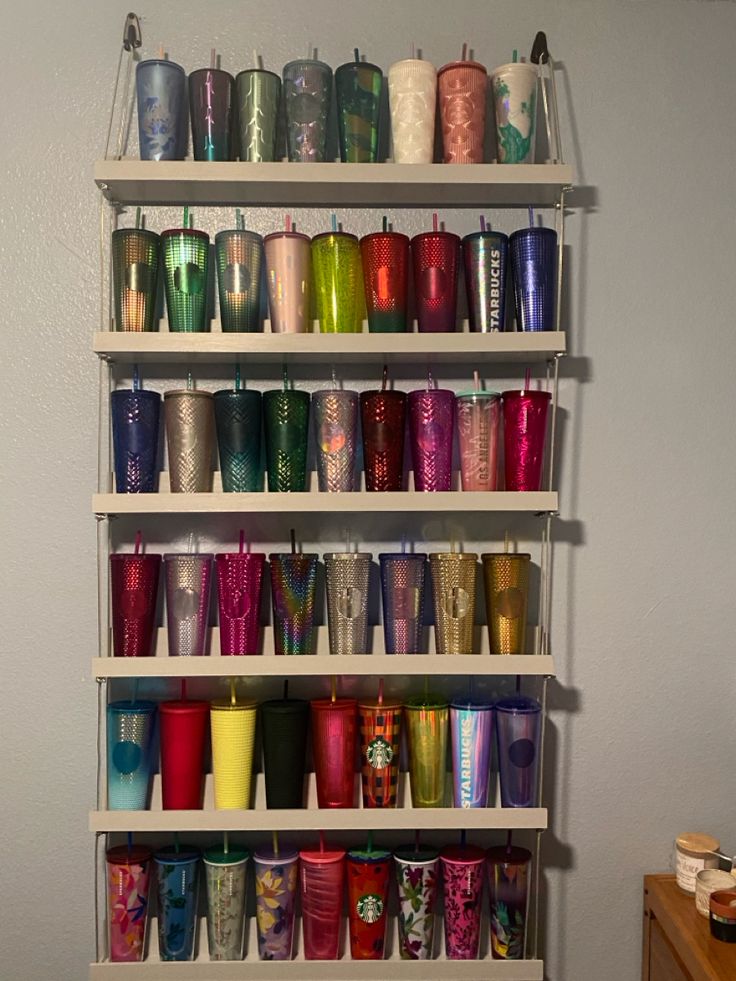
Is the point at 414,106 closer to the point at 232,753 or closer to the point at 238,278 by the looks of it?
the point at 238,278

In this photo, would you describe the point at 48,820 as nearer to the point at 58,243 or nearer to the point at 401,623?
the point at 401,623

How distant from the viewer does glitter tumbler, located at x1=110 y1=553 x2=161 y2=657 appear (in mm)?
1597

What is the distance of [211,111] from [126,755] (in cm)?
104

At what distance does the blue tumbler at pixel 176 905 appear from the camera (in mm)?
1605

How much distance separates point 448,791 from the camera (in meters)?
1.67

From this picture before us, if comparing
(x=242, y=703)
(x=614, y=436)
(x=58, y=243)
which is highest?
(x=58, y=243)

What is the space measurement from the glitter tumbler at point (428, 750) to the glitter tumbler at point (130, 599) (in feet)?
1.48

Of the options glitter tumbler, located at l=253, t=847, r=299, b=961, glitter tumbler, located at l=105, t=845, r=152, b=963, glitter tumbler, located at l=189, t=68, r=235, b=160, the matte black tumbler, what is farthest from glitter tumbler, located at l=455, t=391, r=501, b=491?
glitter tumbler, located at l=105, t=845, r=152, b=963

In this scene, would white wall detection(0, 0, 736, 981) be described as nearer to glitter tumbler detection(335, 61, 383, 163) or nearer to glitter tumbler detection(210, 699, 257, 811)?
glitter tumbler detection(335, 61, 383, 163)

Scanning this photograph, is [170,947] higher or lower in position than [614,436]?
lower

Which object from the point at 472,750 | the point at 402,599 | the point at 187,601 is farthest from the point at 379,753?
the point at 187,601

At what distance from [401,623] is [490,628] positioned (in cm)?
15

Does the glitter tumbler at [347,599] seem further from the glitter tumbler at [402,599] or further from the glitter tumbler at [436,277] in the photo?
the glitter tumbler at [436,277]

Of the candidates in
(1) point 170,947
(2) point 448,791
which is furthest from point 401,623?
(1) point 170,947
